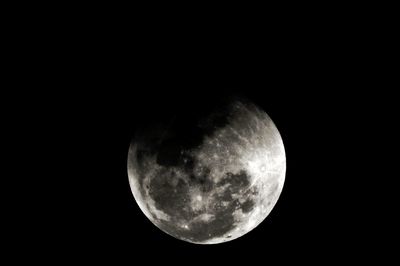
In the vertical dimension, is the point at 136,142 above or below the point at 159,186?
above

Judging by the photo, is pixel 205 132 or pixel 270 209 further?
pixel 270 209

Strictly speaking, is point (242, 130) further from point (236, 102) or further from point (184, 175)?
point (184, 175)

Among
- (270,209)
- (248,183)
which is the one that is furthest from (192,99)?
(270,209)

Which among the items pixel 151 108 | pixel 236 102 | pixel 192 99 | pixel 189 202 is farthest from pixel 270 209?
pixel 151 108

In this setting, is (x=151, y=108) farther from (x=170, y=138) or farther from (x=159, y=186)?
(x=159, y=186)

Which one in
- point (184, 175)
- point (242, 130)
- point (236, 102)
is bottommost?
point (184, 175)

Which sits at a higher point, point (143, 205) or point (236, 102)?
point (236, 102)
